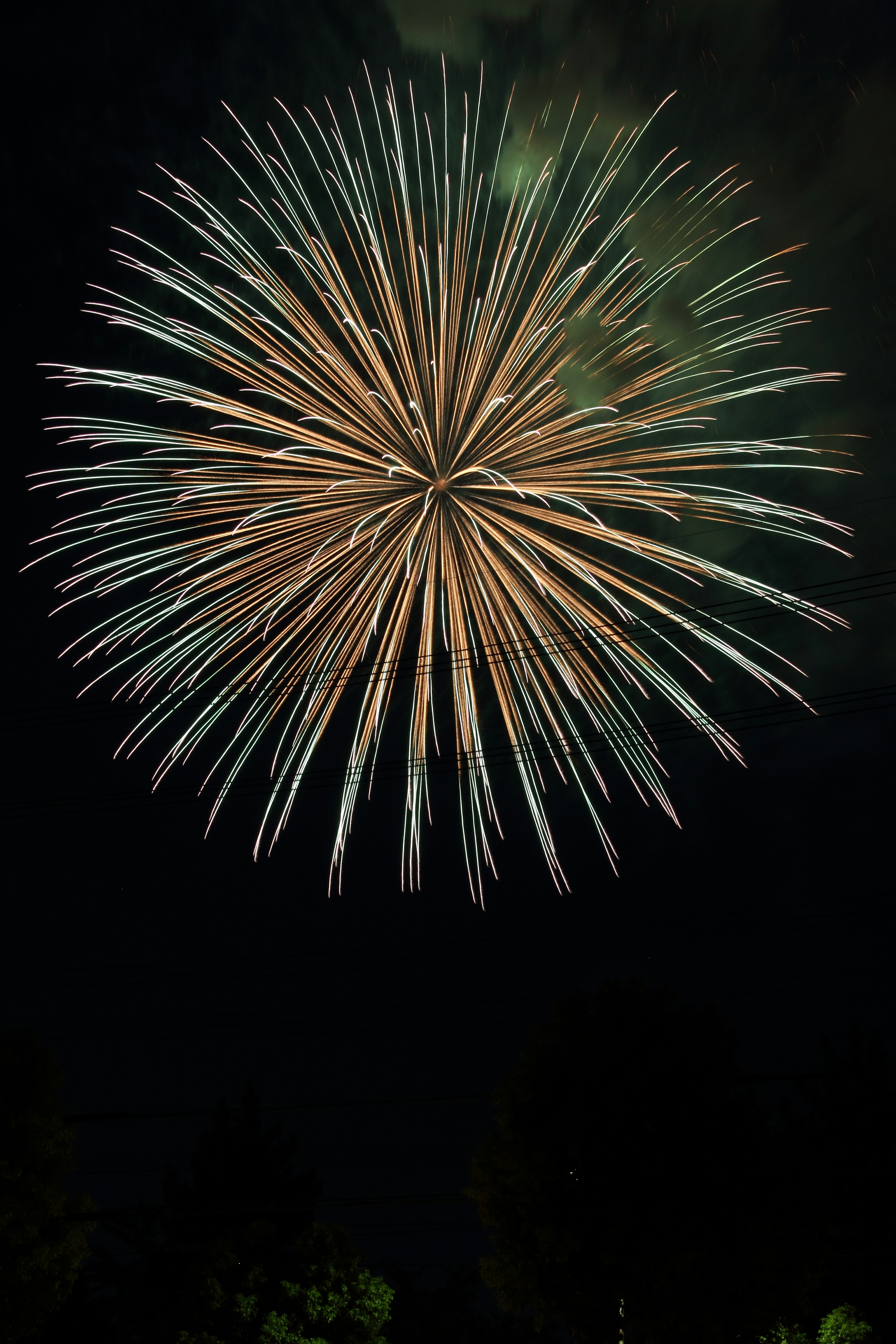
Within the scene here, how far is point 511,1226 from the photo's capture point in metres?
21.0

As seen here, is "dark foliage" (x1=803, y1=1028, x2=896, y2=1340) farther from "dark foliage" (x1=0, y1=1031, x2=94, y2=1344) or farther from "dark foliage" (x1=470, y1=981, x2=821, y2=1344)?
"dark foliage" (x1=0, y1=1031, x2=94, y2=1344)

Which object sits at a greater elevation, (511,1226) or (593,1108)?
(593,1108)

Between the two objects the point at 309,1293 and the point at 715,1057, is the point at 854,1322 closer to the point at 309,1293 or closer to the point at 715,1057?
the point at 715,1057

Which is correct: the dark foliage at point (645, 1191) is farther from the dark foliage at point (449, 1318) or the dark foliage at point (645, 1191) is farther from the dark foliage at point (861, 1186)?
the dark foliage at point (449, 1318)

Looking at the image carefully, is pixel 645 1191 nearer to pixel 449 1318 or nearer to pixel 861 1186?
pixel 861 1186

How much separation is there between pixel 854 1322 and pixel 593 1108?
965 centimetres

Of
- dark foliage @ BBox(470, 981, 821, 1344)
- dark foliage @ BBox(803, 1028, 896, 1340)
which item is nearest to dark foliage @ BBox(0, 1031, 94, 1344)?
dark foliage @ BBox(470, 981, 821, 1344)

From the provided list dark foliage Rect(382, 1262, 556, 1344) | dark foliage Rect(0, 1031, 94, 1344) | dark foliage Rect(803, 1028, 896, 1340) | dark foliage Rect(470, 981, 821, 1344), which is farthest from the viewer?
dark foliage Rect(382, 1262, 556, 1344)

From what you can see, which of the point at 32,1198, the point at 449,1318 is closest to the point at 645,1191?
the point at 32,1198

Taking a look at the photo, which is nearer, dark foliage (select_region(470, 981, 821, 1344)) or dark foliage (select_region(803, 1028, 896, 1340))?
dark foliage (select_region(470, 981, 821, 1344))

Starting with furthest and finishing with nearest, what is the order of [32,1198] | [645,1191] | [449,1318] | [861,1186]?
[449,1318] → [861,1186] → [32,1198] → [645,1191]

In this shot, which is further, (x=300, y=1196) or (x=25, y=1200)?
(x=300, y=1196)

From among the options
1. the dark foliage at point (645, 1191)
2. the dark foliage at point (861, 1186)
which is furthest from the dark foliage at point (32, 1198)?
the dark foliage at point (861, 1186)

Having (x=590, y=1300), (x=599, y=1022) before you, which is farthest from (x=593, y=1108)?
(x=590, y=1300)
